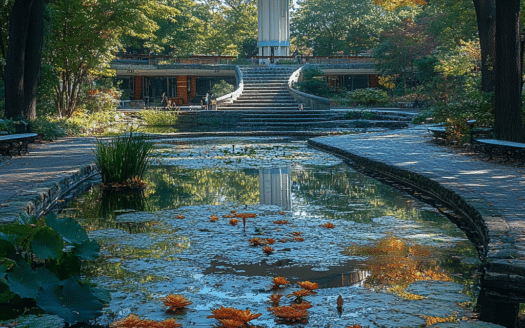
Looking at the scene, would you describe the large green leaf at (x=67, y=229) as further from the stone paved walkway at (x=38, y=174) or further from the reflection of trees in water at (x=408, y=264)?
the reflection of trees in water at (x=408, y=264)

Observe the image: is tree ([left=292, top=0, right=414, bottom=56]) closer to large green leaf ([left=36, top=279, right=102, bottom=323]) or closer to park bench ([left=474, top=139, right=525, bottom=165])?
park bench ([left=474, top=139, right=525, bottom=165])

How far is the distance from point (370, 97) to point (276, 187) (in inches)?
1015

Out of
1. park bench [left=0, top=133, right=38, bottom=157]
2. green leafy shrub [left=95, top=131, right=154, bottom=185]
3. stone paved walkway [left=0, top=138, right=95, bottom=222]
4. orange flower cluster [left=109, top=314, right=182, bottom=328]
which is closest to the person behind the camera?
orange flower cluster [left=109, top=314, right=182, bottom=328]

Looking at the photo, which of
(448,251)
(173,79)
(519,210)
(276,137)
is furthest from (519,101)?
(173,79)

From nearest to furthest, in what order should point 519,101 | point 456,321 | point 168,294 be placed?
point 456,321, point 168,294, point 519,101

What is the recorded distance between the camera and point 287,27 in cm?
4744

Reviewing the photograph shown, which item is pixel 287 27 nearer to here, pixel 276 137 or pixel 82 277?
pixel 276 137

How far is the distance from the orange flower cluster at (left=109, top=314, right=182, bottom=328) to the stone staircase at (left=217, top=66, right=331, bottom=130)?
66.5 feet

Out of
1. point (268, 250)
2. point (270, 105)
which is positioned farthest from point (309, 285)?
point (270, 105)

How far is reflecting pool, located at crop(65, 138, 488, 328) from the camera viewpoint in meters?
3.57

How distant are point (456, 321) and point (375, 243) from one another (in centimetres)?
189

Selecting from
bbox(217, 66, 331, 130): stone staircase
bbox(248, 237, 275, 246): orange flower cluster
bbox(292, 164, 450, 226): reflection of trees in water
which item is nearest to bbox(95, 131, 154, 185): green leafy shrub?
bbox(292, 164, 450, 226): reflection of trees in water

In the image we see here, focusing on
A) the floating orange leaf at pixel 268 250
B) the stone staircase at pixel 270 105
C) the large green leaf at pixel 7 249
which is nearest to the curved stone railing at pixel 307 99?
the stone staircase at pixel 270 105

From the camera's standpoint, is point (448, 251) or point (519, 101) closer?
point (448, 251)
